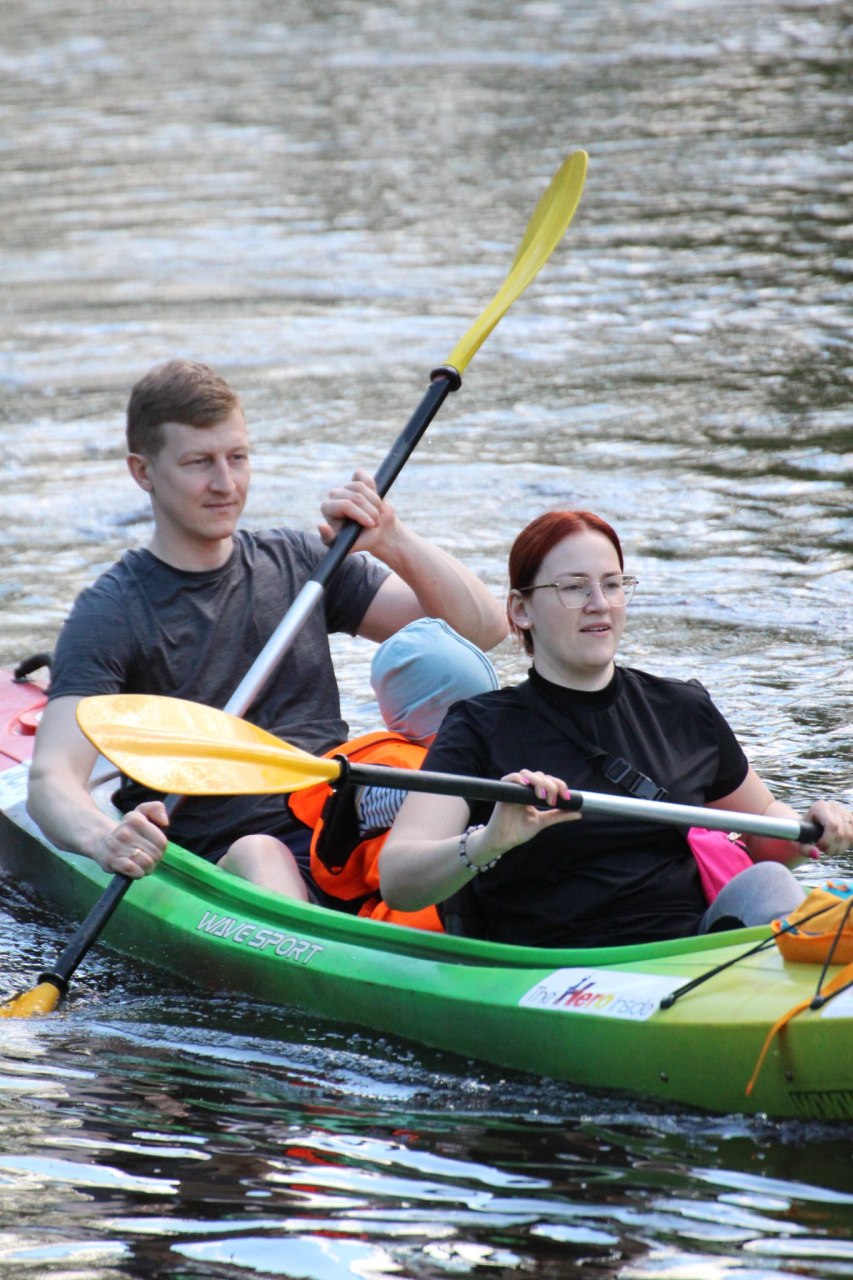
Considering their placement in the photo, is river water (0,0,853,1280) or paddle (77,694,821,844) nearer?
river water (0,0,853,1280)

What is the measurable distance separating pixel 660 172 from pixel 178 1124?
1216 cm

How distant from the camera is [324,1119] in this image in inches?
136

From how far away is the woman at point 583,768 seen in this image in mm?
3381

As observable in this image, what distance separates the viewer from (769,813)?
3592 mm

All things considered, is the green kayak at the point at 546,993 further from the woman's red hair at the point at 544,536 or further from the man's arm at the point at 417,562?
the man's arm at the point at 417,562

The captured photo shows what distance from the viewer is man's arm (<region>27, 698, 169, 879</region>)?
3.84 meters

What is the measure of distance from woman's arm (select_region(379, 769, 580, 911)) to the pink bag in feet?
1.18

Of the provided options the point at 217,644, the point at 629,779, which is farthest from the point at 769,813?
the point at 217,644

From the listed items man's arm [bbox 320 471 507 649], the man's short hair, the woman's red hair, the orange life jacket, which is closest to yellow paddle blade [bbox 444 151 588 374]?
man's arm [bbox 320 471 507 649]

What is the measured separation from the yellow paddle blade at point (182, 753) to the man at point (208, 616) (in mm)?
415

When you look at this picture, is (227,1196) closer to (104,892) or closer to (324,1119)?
(324,1119)

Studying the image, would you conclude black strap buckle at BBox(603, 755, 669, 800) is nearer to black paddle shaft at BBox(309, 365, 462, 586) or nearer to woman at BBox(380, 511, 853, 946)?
woman at BBox(380, 511, 853, 946)

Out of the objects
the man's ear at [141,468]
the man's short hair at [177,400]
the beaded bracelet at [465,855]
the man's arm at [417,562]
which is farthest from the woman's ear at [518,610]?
the man's ear at [141,468]

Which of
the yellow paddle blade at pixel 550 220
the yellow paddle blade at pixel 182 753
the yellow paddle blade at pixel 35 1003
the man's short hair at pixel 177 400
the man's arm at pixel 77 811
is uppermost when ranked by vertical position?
the yellow paddle blade at pixel 550 220
